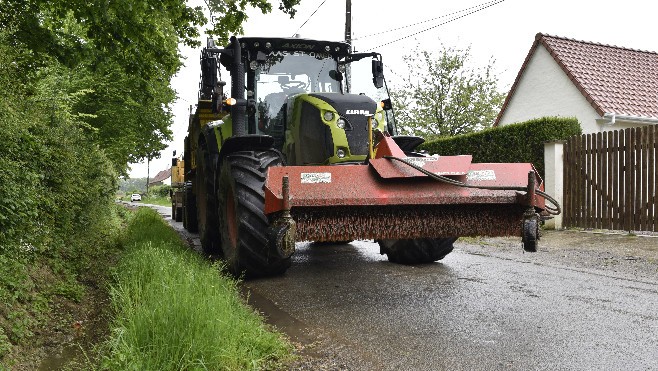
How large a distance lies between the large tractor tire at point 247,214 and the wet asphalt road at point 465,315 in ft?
0.70

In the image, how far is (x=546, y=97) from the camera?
19.0 metres

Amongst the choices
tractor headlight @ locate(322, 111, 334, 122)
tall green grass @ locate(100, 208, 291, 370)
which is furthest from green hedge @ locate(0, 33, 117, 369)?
tractor headlight @ locate(322, 111, 334, 122)

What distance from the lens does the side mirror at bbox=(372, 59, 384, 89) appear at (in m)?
6.75

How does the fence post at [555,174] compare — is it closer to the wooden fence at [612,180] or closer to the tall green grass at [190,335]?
the wooden fence at [612,180]

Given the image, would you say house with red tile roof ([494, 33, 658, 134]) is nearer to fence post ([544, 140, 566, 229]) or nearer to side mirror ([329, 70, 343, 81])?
fence post ([544, 140, 566, 229])

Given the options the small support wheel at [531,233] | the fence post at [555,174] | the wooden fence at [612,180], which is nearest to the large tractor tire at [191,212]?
the fence post at [555,174]

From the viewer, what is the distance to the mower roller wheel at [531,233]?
4426 mm

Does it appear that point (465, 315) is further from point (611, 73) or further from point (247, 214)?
point (611, 73)

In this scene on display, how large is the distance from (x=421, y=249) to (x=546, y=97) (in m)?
14.4

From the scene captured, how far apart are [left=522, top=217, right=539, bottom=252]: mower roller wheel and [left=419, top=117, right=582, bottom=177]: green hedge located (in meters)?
7.49

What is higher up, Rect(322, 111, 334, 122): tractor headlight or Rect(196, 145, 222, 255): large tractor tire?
Rect(322, 111, 334, 122): tractor headlight

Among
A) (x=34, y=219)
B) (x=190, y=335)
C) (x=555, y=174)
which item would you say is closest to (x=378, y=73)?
(x=34, y=219)

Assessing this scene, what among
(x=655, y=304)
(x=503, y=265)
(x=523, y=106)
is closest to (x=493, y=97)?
(x=523, y=106)

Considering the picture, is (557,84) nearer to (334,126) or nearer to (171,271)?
(334,126)
